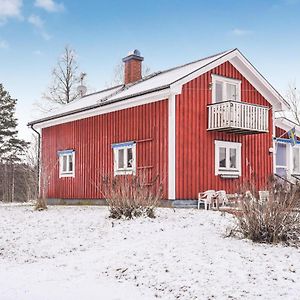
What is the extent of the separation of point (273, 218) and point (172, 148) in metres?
6.85

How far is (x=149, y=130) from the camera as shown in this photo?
15.5 meters

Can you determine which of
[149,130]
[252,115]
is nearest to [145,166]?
[149,130]

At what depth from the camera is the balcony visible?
49.4 ft

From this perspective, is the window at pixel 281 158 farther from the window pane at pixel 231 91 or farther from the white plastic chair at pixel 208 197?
the white plastic chair at pixel 208 197

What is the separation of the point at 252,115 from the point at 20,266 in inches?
412

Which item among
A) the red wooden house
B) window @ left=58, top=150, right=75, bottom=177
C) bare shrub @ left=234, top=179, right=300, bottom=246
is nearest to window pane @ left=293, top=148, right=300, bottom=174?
the red wooden house

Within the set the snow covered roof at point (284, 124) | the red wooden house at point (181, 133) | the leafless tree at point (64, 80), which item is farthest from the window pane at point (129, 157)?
the leafless tree at point (64, 80)

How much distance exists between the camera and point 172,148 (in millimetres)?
14617

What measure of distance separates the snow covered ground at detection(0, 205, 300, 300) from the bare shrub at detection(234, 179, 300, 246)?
0.37 metres

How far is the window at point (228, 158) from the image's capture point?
52.6ft

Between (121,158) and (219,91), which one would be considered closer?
(219,91)

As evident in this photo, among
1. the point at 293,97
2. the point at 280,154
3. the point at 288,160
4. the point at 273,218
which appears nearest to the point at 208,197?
the point at 273,218

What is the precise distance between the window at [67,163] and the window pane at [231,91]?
699 cm

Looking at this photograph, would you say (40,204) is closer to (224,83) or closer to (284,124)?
(224,83)
